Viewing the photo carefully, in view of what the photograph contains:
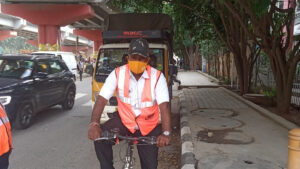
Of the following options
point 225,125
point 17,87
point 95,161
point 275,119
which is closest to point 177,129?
point 225,125

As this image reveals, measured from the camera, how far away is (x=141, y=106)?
2730 millimetres

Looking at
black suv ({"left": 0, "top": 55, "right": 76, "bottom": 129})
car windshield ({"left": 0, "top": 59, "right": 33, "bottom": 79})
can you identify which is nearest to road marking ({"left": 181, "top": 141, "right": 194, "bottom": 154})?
black suv ({"left": 0, "top": 55, "right": 76, "bottom": 129})

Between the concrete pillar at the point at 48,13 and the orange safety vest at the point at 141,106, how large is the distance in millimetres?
24337

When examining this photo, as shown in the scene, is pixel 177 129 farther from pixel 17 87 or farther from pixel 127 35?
pixel 17 87

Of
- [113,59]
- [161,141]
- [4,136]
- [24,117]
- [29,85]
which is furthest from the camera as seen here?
[29,85]

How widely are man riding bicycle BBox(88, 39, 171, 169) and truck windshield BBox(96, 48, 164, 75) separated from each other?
158 inches

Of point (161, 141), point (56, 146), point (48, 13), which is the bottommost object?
point (56, 146)

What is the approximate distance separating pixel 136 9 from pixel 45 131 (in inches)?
322

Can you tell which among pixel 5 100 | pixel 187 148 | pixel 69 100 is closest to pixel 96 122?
pixel 187 148

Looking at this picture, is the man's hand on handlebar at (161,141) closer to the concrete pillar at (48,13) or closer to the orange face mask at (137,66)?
the orange face mask at (137,66)

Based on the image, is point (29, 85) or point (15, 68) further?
point (15, 68)

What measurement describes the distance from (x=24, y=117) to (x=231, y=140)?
490 centimetres

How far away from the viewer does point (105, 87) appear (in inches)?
109

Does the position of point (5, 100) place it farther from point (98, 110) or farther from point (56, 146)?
point (98, 110)
